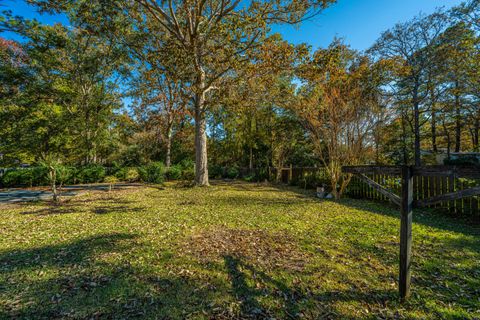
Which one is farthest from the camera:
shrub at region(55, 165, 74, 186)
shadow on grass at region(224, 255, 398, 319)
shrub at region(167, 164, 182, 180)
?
shrub at region(167, 164, 182, 180)

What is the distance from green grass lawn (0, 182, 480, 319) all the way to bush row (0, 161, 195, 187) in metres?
8.49

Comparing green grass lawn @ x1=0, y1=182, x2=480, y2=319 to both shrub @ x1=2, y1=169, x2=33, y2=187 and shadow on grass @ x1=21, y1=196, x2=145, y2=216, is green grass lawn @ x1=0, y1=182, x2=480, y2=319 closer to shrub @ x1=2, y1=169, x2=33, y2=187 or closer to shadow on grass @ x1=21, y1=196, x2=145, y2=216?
shadow on grass @ x1=21, y1=196, x2=145, y2=216

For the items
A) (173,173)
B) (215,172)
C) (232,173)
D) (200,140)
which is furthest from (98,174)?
(232,173)

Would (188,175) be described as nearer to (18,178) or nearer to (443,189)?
(18,178)

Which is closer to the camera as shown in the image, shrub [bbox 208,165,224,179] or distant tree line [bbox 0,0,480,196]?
distant tree line [bbox 0,0,480,196]

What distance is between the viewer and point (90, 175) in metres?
14.2

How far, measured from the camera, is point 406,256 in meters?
2.30

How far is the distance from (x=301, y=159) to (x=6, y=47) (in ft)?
→ 68.3

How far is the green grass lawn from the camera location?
2234 mm

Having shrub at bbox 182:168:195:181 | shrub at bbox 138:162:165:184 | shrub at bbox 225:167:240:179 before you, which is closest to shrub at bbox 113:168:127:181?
shrub at bbox 138:162:165:184

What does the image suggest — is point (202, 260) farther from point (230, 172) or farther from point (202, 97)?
point (230, 172)

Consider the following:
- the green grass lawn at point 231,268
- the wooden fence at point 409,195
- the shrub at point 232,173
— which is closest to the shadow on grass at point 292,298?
the green grass lawn at point 231,268

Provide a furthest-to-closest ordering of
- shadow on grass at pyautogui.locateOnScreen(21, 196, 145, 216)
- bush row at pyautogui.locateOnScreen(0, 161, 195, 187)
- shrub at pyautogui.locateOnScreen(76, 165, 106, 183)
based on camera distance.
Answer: shrub at pyautogui.locateOnScreen(76, 165, 106, 183) → bush row at pyautogui.locateOnScreen(0, 161, 195, 187) → shadow on grass at pyautogui.locateOnScreen(21, 196, 145, 216)

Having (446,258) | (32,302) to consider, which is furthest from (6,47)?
(446,258)
